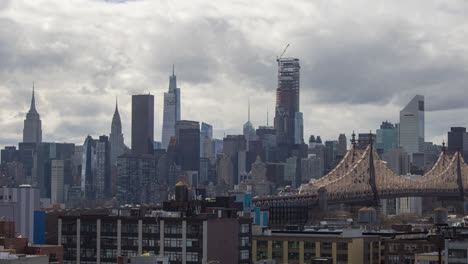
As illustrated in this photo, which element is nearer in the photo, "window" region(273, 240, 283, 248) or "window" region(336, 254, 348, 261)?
"window" region(336, 254, 348, 261)

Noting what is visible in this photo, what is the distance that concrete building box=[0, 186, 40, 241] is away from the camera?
140125 mm

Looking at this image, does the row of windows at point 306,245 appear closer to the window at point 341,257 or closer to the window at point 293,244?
the window at point 293,244

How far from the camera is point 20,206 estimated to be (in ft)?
469

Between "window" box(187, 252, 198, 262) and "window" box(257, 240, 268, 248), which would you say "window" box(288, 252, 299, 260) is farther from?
"window" box(187, 252, 198, 262)

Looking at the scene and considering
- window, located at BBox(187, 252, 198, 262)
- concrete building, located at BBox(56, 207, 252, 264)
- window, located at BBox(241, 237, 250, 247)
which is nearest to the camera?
window, located at BBox(187, 252, 198, 262)

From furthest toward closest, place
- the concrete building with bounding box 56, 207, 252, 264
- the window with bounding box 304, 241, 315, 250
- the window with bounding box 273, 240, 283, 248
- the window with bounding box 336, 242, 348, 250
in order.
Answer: the window with bounding box 273, 240, 283, 248, the window with bounding box 304, 241, 315, 250, the window with bounding box 336, 242, 348, 250, the concrete building with bounding box 56, 207, 252, 264

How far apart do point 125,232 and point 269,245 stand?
1091 inches

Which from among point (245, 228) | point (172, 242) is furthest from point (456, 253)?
point (245, 228)

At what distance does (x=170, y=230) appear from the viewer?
115m

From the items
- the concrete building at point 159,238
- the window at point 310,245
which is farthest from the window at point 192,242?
the window at point 310,245

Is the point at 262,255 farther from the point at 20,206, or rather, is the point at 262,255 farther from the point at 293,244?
the point at 20,206

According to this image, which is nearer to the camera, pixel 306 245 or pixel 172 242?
pixel 172 242

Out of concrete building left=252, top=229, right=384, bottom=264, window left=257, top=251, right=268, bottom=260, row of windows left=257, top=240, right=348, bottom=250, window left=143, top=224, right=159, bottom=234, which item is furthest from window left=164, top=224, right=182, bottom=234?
row of windows left=257, top=240, right=348, bottom=250

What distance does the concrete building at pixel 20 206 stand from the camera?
140125 millimetres
